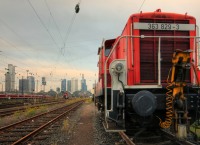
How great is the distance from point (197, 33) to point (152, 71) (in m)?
1.68

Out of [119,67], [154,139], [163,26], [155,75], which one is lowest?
[154,139]

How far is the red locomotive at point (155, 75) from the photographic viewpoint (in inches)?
281

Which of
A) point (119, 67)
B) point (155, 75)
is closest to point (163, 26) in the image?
point (155, 75)

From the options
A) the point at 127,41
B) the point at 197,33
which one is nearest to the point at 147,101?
the point at 127,41

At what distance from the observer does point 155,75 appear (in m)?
8.30

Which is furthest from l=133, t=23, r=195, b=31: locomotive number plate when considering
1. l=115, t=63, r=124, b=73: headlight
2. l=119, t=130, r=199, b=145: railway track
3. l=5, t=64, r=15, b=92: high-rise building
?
l=5, t=64, r=15, b=92: high-rise building

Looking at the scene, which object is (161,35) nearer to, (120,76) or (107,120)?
(120,76)

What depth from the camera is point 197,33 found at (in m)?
8.53

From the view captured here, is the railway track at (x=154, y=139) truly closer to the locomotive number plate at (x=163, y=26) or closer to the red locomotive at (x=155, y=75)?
the red locomotive at (x=155, y=75)

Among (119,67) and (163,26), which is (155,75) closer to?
(119,67)

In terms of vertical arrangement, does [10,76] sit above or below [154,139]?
above

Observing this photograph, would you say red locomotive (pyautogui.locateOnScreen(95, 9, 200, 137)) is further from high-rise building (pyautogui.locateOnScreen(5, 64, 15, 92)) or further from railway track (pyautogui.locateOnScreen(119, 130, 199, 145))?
high-rise building (pyautogui.locateOnScreen(5, 64, 15, 92))

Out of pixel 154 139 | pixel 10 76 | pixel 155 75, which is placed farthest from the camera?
pixel 10 76

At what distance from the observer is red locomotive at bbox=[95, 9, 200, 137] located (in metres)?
7.12
